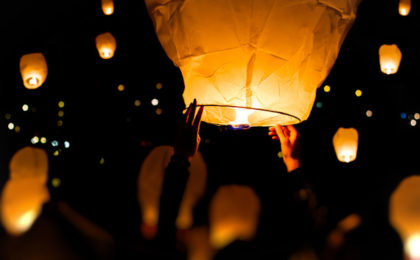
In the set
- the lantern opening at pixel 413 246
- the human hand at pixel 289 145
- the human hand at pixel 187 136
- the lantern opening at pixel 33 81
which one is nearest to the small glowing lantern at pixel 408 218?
the lantern opening at pixel 413 246

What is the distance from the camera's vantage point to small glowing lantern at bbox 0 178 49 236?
459 millimetres

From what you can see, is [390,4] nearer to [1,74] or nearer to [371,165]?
[371,165]

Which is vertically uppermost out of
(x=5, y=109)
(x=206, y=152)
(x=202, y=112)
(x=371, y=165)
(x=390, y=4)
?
(x=390, y=4)

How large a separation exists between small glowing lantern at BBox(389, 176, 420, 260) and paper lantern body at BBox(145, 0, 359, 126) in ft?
1.56

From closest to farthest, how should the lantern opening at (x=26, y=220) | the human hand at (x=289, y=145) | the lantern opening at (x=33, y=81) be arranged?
1. the lantern opening at (x=26, y=220)
2. the human hand at (x=289, y=145)
3. the lantern opening at (x=33, y=81)

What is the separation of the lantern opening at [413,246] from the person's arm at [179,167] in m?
0.53

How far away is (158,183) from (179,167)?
70mm

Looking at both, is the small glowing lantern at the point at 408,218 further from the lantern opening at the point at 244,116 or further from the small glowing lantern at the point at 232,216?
the lantern opening at the point at 244,116

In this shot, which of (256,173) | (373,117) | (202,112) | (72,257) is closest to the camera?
(72,257)

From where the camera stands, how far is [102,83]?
346 centimetres

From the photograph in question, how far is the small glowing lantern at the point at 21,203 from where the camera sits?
459 mm

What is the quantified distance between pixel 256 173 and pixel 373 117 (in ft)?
4.02

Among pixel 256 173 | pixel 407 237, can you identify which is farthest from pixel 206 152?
pixel 407 237

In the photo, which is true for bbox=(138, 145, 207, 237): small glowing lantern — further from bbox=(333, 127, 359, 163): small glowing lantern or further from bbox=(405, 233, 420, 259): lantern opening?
bbox=(333, 127, 359, 163): small glowing lantern
